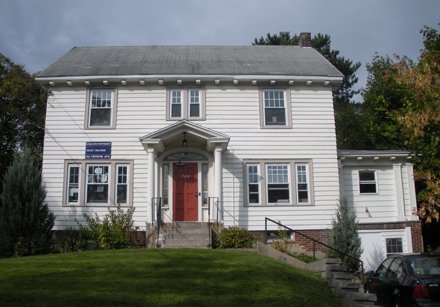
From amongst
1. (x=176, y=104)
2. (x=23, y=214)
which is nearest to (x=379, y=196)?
(x=176, y=104)

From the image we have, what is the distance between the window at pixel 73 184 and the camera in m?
18.2

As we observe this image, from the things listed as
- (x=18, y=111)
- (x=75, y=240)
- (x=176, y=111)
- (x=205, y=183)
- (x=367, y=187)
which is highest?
(x=18, y=111)

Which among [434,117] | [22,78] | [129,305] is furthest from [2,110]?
[434,117]

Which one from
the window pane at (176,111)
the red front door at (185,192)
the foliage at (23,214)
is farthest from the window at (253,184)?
the foliage at (23,214)

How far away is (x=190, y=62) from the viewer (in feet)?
67.3

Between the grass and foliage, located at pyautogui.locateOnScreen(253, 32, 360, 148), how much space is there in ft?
70.7

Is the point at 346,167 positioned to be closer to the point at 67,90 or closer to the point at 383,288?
the point at 383,288

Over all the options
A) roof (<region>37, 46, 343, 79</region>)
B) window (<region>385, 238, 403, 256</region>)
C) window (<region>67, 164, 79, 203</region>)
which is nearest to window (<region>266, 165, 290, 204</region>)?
roof (<region>37, 46, 343, 79</region>)

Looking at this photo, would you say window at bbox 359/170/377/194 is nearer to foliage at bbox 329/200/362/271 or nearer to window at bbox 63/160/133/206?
foliage at bbox 329/200/362/271

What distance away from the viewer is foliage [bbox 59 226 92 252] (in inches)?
644

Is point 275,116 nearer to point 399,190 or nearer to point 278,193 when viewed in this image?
point 278,193

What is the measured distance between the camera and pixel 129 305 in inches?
340

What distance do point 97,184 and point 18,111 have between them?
8370 millimetres

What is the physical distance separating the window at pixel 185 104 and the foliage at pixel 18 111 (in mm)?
7321
